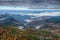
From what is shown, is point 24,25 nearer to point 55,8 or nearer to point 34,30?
point 34,30

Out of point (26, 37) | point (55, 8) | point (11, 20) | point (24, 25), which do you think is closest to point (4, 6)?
point (11, 20)

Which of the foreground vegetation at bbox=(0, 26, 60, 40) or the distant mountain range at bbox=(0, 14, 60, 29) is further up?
the distant mountain range at bbox=(0, 14, 60, 29)

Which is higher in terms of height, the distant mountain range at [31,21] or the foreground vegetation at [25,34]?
the distant mountain range at [31,21]

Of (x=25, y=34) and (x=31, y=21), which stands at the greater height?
(x=31, y=21)

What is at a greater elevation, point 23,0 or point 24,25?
point 23,0
